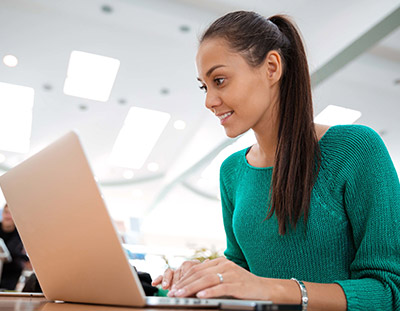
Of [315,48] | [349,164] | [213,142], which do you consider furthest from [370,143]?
[213,142]

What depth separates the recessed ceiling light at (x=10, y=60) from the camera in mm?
6168

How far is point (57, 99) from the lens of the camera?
733 centimetres

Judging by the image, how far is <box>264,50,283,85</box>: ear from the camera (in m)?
1.16

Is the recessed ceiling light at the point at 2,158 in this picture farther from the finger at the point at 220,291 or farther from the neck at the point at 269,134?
the finger at the point at 220,291

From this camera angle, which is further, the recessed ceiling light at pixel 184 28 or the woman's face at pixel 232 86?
the recessed ceiling light at pixel 184 28

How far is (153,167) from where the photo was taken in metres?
10.5

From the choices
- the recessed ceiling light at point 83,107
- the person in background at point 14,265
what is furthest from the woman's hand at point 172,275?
the recessed ceiling light at point 83,107

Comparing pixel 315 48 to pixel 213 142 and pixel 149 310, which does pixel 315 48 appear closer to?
pixel 213 142

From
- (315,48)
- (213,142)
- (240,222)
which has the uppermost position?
(240,222)

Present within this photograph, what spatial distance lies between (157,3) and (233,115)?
418 centimetres

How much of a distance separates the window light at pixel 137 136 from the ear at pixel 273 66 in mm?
6658

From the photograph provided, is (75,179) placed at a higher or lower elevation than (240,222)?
higher

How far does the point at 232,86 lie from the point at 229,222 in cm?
50

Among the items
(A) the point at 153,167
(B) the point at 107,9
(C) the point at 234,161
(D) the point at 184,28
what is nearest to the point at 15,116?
(A) the point at 153,167
